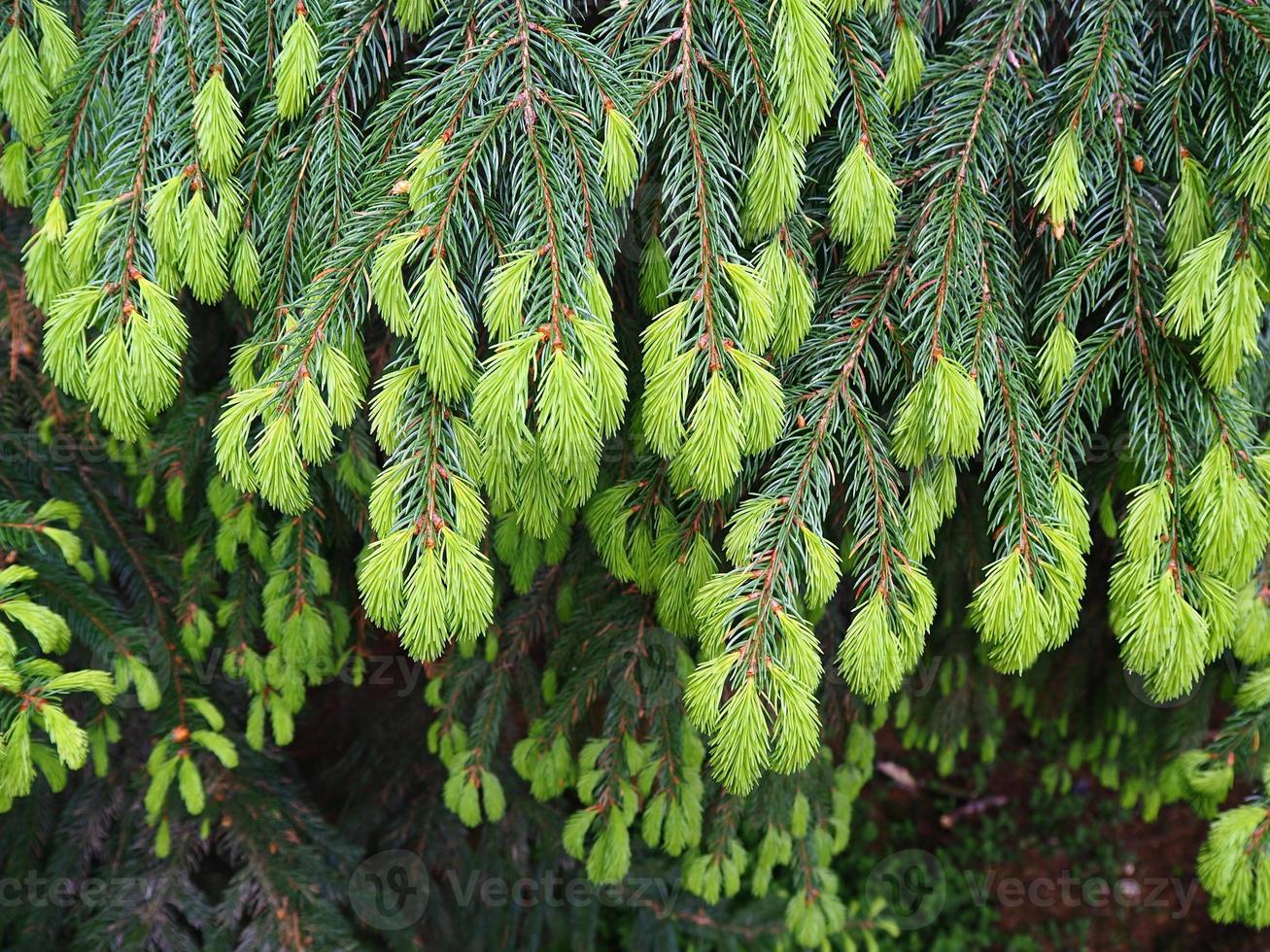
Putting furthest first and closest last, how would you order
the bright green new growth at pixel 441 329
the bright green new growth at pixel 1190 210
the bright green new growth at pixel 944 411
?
the bright green new growth at pixel 1190 210
the bright green new growth at pixel 944 411
the bright green new growth at pixel 441 329

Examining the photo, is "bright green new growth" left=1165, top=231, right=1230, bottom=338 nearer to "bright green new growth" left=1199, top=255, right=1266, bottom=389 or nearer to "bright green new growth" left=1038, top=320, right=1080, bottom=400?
"bright green new growth" left=1199, top=255, right=1266, bottom=389

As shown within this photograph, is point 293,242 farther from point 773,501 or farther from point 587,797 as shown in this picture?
point 587,797

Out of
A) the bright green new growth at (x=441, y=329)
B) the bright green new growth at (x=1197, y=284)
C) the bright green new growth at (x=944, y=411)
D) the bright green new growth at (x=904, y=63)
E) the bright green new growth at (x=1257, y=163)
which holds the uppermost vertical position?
the bright green new growth at (x=904, y=63)

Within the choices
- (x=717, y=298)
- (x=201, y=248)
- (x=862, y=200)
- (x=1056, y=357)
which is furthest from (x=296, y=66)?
(x=1056, y=357)

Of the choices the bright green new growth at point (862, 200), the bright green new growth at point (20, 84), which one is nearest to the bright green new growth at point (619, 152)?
the bright green new growth at point (862, 200)

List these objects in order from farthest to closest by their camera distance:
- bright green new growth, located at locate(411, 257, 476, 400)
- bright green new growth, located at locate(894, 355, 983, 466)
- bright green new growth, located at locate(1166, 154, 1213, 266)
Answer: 1. bright green new growth, located at locate(1166, 154, 1213, 266)
2. bright green new growth, located at locate(894, 355, 983, 466)
3. bright green new growth, located at locate(411, 257, 476, 400)

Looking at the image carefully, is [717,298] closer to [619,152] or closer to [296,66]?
[619,152]

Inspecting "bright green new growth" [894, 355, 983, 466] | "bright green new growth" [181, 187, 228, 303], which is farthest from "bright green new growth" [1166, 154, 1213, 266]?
"bright green new growth" [181, 187, 228, 303]

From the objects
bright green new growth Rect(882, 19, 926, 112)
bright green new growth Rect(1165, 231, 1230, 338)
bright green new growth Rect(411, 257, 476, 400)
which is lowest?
bright green new growth Rect(411, 257, 476, 400)

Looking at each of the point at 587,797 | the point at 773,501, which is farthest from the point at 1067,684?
the point at 773,501

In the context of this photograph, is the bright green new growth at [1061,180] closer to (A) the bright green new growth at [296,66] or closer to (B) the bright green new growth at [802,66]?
(B) the bright green new growth at [802,66]

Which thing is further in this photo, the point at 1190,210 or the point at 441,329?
the point at 1190,210

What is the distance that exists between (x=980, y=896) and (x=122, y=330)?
13.6 feet

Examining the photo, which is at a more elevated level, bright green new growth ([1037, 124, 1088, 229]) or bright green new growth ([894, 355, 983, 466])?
bright green new growth ([1037, 124, 1088, 229])
